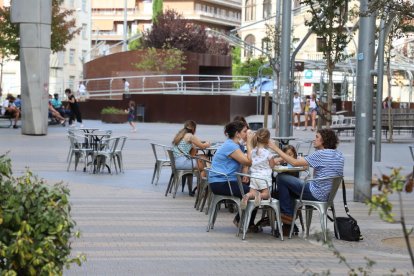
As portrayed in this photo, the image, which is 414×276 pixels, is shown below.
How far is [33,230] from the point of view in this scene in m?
5.68

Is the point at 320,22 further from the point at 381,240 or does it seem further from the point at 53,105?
the point at 53,105

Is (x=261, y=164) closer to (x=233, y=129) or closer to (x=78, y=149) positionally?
(x=233, y=129)

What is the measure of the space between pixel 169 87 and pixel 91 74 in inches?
277

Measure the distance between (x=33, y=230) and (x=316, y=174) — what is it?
6384 mm

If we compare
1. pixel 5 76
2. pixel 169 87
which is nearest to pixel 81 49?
pixel 5 76

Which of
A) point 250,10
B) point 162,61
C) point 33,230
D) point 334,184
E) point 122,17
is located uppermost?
point 122,17

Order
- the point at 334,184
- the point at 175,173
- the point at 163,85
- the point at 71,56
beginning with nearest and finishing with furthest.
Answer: the point at 334,184
the point at 175,173
the point at 163,85
the point at 71,56

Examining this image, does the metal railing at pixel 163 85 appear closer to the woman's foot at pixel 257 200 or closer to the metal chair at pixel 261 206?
the metal chair at pixel 261 206

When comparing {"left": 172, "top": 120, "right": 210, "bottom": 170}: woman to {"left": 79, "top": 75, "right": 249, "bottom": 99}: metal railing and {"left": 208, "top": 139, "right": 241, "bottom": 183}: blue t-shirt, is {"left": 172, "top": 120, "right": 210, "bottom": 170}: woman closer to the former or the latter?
{"left": 208, "top": 139, "right": 241, "bottom": 183}: blue t-shirt

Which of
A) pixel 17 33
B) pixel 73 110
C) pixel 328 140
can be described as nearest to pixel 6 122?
pixel 73 110

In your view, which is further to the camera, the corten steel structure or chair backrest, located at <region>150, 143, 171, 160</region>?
the corten steel structure

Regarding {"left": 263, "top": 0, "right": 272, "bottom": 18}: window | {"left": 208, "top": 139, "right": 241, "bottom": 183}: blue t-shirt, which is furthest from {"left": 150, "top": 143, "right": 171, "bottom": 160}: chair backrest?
{"left": 263, "top": 0, "right": 272, "bottom": 18}: window

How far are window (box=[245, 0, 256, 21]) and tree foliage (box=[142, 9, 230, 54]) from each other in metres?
16.9

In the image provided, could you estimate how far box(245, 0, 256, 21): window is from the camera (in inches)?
3491
